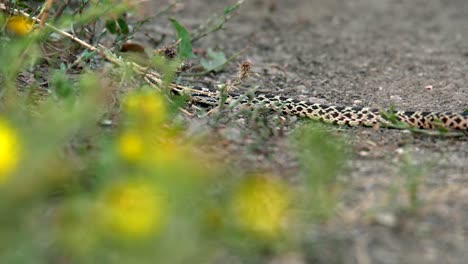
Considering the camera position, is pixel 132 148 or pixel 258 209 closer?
pixel 132 148

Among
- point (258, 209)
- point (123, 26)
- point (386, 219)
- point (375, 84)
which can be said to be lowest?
point (375, 84)

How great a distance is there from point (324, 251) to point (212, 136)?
1270mm

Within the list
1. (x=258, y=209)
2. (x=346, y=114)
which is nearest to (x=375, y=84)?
(x=346, y=114)

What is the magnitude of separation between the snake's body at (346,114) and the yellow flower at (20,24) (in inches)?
45.7

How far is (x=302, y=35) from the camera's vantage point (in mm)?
8984

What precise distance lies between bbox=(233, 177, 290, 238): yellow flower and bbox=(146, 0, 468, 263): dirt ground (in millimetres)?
187

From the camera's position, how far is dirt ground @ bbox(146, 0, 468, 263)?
3.42 meters

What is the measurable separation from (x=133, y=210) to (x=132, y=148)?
40cm

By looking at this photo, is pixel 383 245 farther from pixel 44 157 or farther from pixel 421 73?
pixel 421 73

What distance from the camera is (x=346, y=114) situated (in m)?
5.67

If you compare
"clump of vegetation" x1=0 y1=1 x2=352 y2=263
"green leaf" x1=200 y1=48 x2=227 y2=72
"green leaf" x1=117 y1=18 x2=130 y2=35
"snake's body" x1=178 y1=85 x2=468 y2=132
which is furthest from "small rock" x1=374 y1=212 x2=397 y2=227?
"green leaf" x1=200 y1=48 x2=227 y2=72

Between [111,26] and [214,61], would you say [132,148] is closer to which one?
[111,26]

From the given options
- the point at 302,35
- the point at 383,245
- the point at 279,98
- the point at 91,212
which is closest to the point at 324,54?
the point at 302,35

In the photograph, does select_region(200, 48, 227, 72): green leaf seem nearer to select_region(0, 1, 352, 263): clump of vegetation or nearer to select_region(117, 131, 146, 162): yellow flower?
select_region(0, 1, 352, 263): clump of vegetation
